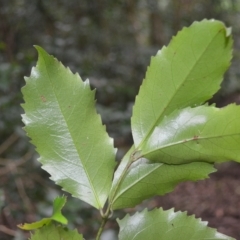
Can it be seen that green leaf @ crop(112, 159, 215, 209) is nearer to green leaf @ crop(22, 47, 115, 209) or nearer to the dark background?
green leaf @ crop(22, 47, 115, 209)

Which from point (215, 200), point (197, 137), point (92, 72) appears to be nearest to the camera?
point (197, 137)

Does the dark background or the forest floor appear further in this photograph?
the forest floor

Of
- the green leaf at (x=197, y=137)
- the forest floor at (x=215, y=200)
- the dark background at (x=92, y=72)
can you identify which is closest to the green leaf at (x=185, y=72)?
the green leaf at (x=197, y=137)

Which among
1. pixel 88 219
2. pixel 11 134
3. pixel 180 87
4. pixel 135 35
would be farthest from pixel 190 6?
pixel 180 87

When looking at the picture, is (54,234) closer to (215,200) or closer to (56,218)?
(56,218)

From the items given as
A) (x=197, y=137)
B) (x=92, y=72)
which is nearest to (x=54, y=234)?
(x=197, y=137)

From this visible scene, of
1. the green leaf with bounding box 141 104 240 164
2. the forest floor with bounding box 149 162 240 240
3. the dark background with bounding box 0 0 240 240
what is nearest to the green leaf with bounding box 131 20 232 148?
the green leaf with bounding box 141 104 240 164
